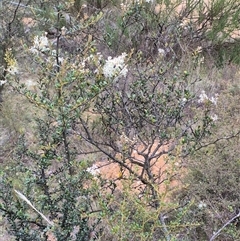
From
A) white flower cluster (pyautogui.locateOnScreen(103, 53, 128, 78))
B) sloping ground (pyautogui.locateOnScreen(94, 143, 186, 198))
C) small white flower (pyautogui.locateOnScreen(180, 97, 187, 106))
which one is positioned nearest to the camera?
sloping ground (pyautogui.locateOnScreen(94, 143, 186, 198))

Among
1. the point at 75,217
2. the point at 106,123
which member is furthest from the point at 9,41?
the point at 75,217

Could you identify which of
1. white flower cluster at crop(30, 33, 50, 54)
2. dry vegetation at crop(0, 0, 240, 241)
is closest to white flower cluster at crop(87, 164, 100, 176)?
dry vegetation at crop(0, 0, 240, 241)

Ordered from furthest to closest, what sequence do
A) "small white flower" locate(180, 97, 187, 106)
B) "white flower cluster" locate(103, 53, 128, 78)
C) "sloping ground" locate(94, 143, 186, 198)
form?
"small white flower" locate(180, 97, 187, 106), "white flower cluster" locate(103, 53, 128, 78), "sloping ground" locate(94, 143, 186, 198)

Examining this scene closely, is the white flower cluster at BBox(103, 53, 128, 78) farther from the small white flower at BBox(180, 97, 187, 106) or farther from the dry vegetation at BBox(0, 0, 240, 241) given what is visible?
the small white flower at BBox(180, 97, 187, 106)

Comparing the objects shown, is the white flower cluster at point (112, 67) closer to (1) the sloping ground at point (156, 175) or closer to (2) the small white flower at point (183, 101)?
(1) the sloping ground at point (156, 175)

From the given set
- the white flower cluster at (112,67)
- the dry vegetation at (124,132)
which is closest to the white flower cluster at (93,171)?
the dry vegetation at (124,132)

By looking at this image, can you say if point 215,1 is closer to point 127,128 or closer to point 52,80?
point 127,128

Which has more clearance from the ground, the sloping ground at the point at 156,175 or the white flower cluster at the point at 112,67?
the white flower cluster at the point at 112,67

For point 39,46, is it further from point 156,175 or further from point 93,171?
point 156,175

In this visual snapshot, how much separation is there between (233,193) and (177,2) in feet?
11.1

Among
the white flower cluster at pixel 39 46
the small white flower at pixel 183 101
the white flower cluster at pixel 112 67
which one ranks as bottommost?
the small white flower at pixel 183 101

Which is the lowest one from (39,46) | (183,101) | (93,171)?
(93,171)

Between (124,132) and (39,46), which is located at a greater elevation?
(39,46)

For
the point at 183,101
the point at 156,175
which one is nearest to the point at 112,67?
the point at 183,101
